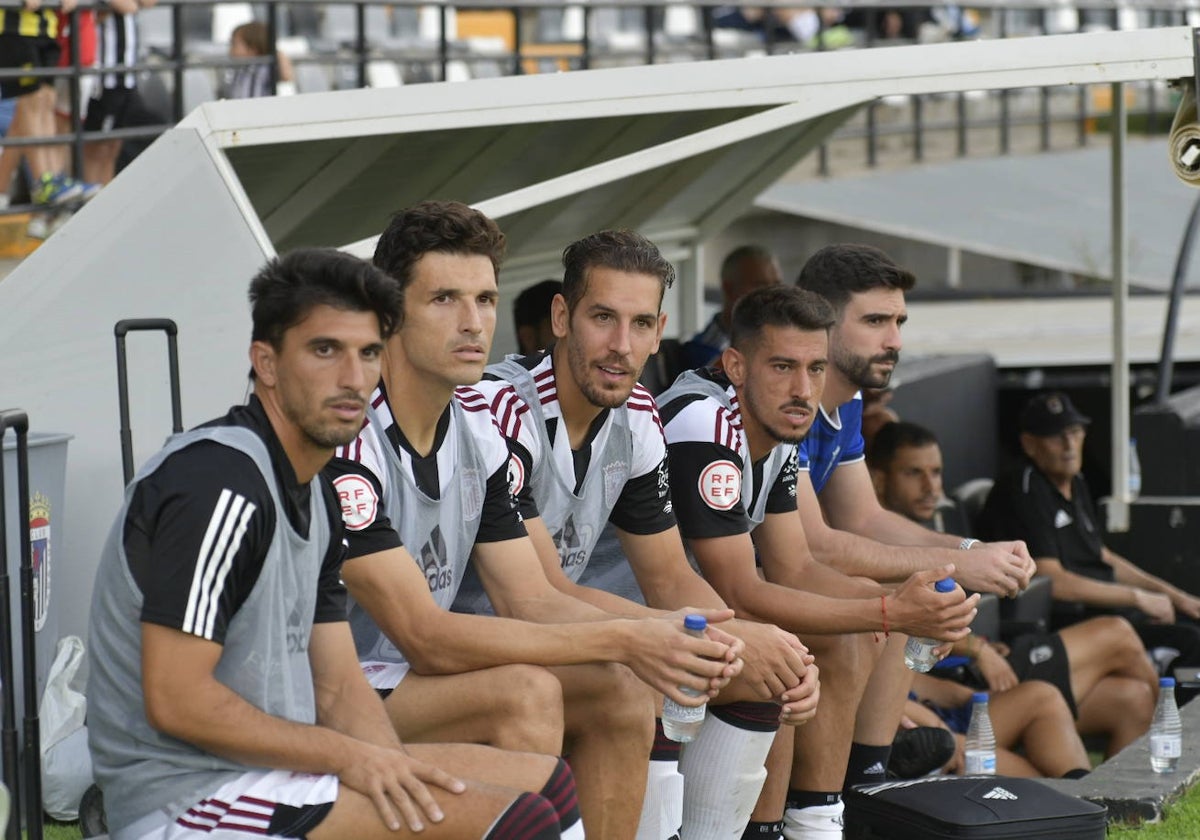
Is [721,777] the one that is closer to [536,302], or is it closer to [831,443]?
[831,443]

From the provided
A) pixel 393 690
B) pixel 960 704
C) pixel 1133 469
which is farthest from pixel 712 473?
pixel 1133 469

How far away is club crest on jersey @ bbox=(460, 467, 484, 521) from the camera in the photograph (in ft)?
12.6

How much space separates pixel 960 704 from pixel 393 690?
120 inches

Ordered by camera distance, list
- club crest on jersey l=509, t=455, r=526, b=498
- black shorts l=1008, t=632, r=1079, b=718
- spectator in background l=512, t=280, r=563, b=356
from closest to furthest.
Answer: club crest on jersey l=509, t=455, r=526, b=498
spectator in background l=512, t=280, r=563, b=356
black shorts l=1008, t=632, r=1079, b=718

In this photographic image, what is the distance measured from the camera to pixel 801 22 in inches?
576

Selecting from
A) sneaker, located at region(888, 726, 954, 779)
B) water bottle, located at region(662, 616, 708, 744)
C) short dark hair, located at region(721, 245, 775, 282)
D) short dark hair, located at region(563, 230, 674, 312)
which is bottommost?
sneaker, located at region(888, 726, 954, 779)

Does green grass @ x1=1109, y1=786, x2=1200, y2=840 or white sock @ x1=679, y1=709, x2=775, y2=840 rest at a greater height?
white sock @ x1=679, y1=709, x2=775, y2=840

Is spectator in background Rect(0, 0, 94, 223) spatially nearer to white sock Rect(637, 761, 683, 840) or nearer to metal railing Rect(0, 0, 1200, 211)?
metal railing Rect(0, 0, 1200, 211)

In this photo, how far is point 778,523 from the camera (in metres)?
4.80

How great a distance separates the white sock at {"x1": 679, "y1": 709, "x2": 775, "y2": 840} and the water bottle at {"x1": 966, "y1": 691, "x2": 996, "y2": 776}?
65.2 inches

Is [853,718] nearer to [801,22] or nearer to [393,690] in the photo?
[393,690]

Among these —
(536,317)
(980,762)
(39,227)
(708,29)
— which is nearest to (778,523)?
(980,762)

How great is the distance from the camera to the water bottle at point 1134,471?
8.45m

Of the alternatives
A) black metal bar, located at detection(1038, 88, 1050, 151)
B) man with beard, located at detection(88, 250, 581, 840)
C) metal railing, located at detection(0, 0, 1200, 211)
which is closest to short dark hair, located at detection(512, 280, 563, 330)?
man with beard, located at detection(88, 250, 581, 840)
